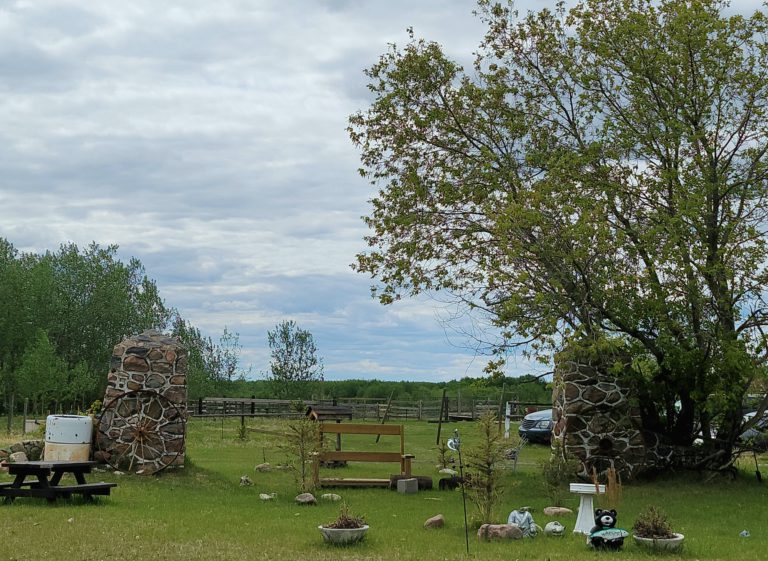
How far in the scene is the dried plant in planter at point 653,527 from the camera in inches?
356

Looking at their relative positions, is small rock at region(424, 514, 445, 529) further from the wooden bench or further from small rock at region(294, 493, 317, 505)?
the wooden bench

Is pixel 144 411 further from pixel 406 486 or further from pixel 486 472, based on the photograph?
pixel 486 472

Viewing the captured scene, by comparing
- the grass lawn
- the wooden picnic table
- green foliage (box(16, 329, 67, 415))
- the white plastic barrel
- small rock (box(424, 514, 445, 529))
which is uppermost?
green foliage (box(16, 329, 67, 415))

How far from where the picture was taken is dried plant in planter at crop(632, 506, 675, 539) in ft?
29.6

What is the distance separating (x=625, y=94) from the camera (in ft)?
57.2

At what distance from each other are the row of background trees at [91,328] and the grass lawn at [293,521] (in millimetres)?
25440

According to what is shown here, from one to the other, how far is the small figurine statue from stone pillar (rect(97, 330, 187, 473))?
901cm

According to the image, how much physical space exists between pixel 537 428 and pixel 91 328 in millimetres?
29545

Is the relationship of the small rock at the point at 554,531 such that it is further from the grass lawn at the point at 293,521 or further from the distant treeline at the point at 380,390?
the distant treeline at the point at 380,390

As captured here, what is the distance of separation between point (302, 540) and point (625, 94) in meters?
11.7

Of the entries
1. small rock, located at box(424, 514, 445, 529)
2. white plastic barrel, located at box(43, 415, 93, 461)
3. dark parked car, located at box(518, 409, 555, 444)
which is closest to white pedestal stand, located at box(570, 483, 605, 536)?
small rock, located at box(424, 514, 445, 529)

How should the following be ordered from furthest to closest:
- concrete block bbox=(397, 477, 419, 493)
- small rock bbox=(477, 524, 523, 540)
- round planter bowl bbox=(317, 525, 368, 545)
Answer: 1. concrete block bbox=(397, 477, 419, 493)
2. small rock bbox=(477, 524, 523, 540)
3. round planter bowl bbox=(317, 525, 368, 545)

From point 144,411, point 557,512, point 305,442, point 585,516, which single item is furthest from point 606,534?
point 144,411

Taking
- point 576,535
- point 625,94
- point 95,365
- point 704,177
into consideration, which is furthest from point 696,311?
point 95,365
